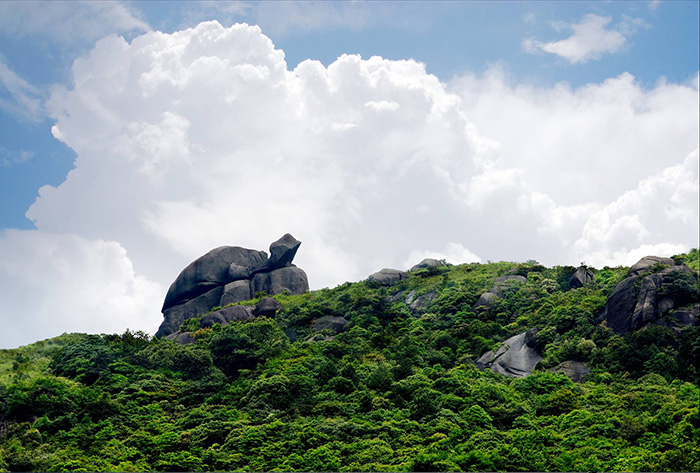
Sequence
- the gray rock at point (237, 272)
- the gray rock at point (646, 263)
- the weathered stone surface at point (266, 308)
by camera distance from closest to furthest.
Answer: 1. the gray rock at point (646, 263)
2. the weathered stone surface at point (266, 308)
3. the gray rock at point (237, 272)

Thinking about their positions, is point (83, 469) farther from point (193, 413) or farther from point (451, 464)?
point (451, 464)

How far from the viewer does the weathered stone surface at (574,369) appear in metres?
40.3

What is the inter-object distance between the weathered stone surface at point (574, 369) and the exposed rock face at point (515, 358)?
96.7 inches

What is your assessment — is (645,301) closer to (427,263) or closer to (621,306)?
(621,306)

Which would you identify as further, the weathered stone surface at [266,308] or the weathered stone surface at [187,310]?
the weathered stone surface at [187,310]

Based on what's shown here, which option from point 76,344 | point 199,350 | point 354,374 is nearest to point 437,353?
point 354,374

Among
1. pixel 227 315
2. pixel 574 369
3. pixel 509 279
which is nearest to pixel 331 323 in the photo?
pixel 227 315

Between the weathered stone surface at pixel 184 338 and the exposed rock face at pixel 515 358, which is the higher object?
the weathered stone surface at pixel 184 338

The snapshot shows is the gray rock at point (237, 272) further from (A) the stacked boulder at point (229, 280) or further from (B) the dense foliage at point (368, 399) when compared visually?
(B) the dense foliage at point (368, 399)

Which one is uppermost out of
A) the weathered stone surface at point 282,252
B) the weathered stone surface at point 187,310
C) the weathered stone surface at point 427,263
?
the weathered stone surface at point 282,252

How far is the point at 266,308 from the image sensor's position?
6550cm

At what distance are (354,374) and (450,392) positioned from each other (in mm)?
6925

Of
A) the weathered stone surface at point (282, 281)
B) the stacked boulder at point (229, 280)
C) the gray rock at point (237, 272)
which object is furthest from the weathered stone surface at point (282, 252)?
the gray rock at point (237, 272)

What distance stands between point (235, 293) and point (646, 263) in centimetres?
4830
